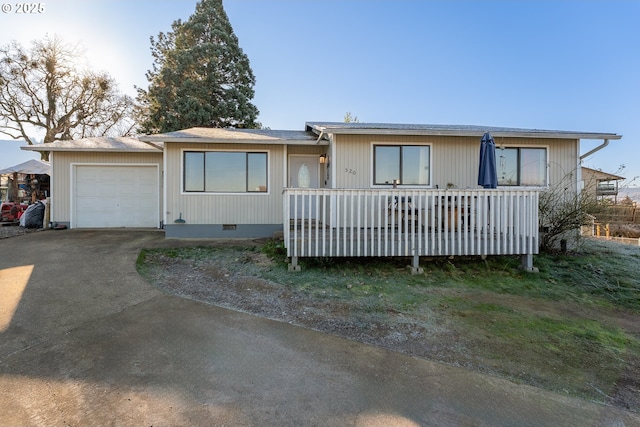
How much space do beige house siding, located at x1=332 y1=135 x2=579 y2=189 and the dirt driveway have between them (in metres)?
5.14

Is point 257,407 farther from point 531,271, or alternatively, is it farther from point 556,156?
point 556,156

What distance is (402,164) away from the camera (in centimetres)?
814

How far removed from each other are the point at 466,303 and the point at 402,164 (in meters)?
4.51

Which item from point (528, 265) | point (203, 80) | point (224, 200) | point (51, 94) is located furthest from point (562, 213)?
point (51, 94)

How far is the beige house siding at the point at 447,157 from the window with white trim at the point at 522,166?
0.13m

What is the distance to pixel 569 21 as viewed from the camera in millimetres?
11602

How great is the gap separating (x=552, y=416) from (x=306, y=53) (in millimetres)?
14832

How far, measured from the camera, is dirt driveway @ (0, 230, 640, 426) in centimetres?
207

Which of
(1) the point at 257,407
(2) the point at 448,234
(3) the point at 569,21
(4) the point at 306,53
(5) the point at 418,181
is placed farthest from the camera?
(4) the point at 306,53

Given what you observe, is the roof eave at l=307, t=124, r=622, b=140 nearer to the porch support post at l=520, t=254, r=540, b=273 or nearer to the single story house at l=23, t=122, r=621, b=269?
the single story house at l=23, t=122, r=621, b=269

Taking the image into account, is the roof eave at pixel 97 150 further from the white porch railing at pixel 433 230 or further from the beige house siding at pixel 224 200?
the white porch railing at pixel 433 230

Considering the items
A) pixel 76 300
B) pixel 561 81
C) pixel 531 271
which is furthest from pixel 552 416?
pixel 561 81

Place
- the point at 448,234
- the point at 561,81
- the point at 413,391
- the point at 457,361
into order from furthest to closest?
the point at 561,81 → the point at 448,234 → the point at 457,361 → the point at 413,391

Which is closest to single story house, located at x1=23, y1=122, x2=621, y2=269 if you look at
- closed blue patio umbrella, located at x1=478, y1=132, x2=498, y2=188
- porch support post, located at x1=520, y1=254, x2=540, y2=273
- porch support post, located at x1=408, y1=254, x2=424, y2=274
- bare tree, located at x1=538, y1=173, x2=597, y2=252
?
bare tree, located at x1=538, y1=173, x2=597, y2=252
